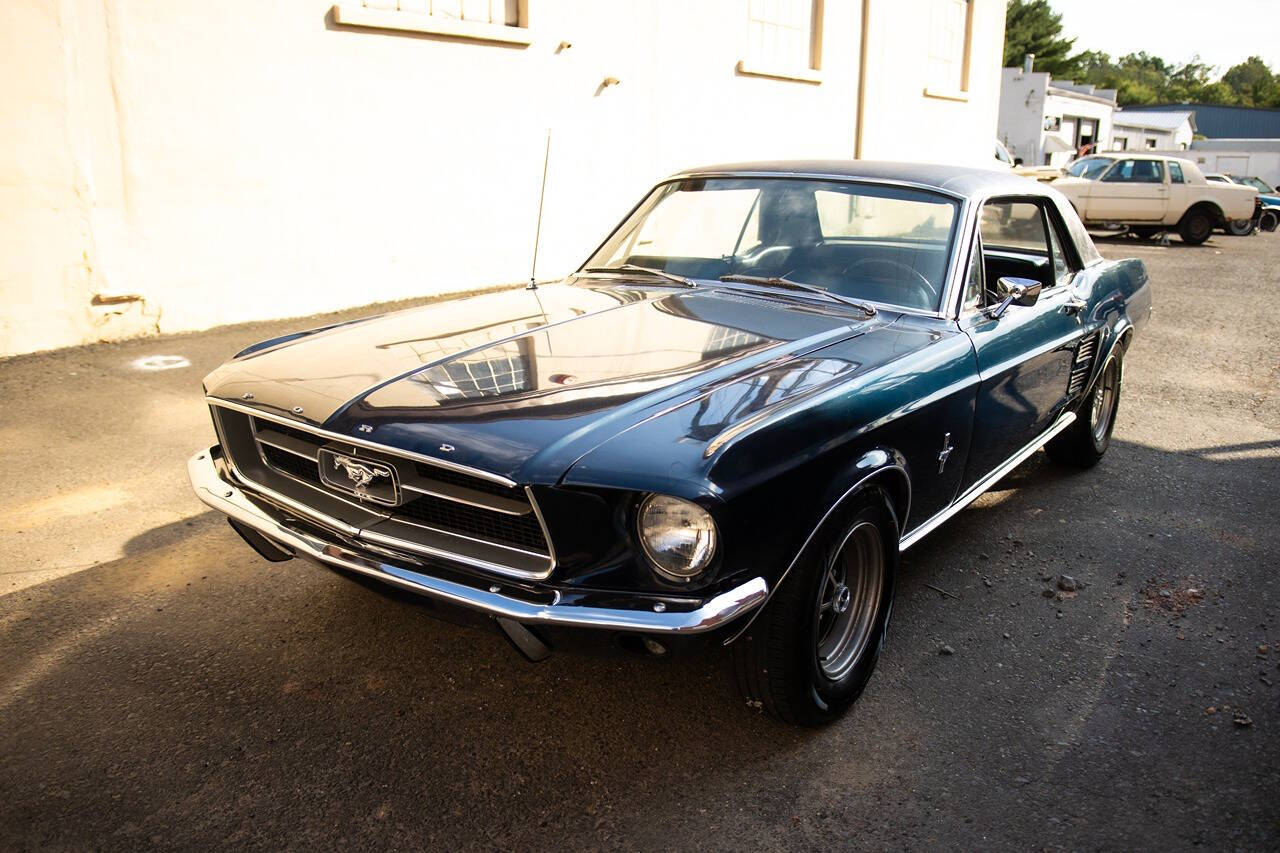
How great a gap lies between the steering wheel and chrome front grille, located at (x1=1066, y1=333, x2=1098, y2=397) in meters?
1.25

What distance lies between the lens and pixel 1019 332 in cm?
367

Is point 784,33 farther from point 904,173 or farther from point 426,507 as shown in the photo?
point 426,507

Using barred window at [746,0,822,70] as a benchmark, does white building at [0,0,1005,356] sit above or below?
below

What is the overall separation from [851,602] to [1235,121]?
76.6 metres

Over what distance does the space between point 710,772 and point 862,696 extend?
2.02 feet

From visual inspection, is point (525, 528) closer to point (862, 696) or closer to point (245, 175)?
point (862, 696)

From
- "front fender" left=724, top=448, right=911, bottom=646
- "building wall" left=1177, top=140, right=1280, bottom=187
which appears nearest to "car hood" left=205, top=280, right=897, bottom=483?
"front fender" left=724, top=448, right=911, bottom=646

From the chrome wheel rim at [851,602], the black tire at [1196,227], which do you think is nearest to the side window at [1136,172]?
the black tire at [1196,227]

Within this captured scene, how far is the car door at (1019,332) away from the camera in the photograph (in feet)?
11.2

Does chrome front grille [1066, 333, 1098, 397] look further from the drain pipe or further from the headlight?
the drain pipe

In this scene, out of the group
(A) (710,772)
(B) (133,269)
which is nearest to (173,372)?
Result: (B) (133,269)

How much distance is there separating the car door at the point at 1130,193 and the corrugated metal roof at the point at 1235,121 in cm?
5187

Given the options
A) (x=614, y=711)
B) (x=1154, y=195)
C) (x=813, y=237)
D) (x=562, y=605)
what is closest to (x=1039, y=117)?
(x=1154, y=195)

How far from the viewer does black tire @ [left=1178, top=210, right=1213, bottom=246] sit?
17766mm
